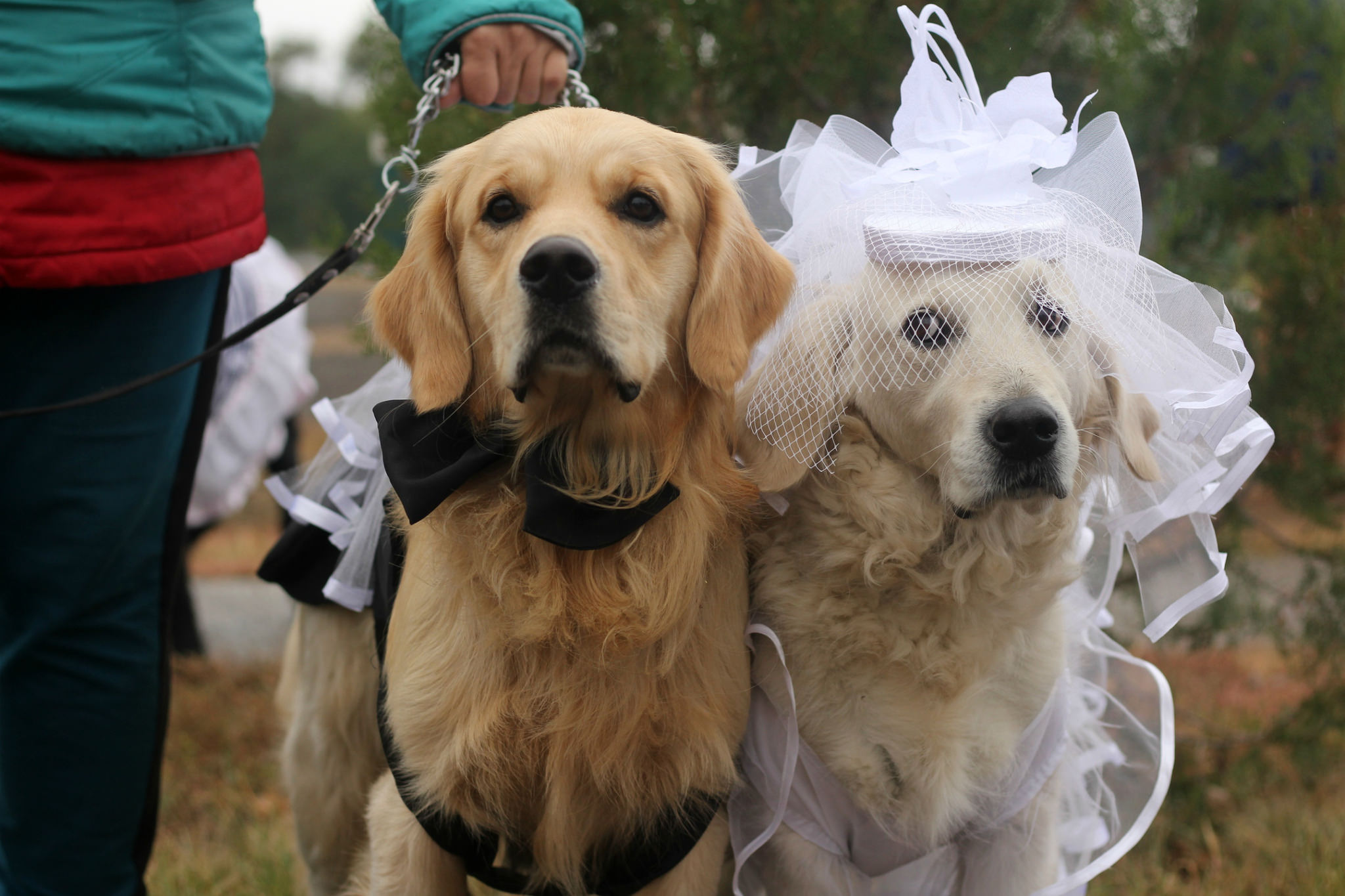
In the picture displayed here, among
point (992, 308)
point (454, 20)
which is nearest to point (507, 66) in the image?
point (454, 20)

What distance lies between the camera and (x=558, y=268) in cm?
170

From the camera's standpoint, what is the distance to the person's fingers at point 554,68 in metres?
2.21

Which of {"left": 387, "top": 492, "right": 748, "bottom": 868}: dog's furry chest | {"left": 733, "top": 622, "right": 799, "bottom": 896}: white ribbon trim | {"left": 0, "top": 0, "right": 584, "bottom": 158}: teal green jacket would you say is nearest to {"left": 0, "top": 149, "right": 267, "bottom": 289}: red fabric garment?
{"left": 0, "top": 0, "right": 584, "bottom": 158}: teal green jacket

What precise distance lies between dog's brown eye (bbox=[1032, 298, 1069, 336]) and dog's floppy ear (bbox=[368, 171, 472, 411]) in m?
1.01

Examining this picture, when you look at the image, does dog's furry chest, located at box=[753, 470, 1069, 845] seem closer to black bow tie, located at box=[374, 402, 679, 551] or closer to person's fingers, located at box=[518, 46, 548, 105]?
black bow tie, located at box=[374, 402, 679, 551]

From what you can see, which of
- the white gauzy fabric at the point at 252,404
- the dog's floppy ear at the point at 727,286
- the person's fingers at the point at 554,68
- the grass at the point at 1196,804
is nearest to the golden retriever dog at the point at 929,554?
the dog's floppy ear at the point at 727,286

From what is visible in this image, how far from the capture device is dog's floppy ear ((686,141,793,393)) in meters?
1.92

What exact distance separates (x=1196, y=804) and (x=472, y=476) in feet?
8.79

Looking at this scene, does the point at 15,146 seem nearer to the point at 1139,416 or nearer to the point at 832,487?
the point at 832,487

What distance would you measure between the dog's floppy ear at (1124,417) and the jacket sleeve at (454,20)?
1194mm

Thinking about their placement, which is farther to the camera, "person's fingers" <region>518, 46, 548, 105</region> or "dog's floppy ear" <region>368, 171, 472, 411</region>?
"person's fingers" <region>518, 46, 548, 105</region>

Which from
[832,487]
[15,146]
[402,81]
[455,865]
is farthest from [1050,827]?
[402,81]

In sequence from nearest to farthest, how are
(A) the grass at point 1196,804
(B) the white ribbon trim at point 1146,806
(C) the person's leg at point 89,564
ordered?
(C) the person's leg at point 89,564
(B) the white ribbon trim at point 1146,806
(A) the grass at point 1196,804

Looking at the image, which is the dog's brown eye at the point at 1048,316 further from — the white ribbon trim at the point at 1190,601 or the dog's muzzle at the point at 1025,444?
the white ribbon trim at the point at 1190,601
